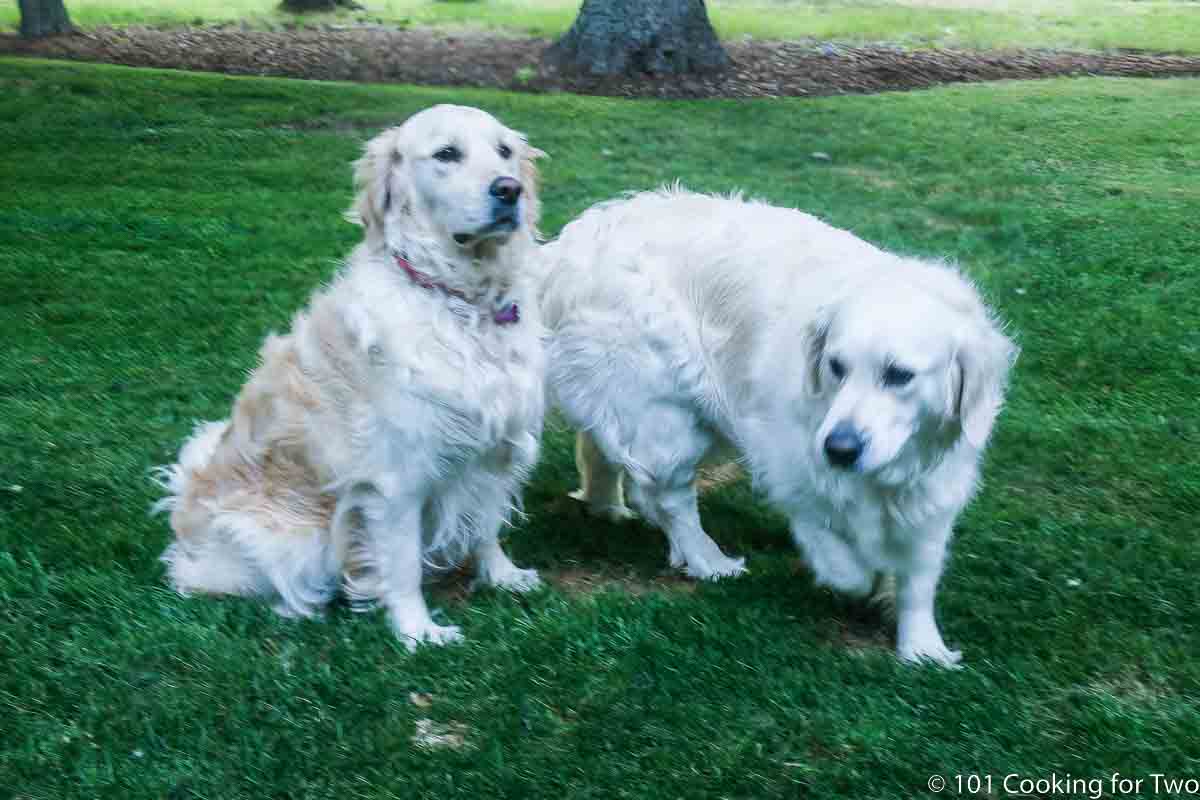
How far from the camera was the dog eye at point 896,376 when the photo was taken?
3.31 meters

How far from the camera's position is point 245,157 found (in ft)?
33.7

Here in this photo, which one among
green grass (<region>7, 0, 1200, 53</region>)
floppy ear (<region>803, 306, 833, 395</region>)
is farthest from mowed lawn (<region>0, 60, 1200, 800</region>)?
green grass (<region>7, 0, 1200, 53</region>)

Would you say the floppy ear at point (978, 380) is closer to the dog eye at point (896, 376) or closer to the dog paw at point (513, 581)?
the dog eye at point (896, 376)

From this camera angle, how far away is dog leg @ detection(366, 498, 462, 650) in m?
3.81

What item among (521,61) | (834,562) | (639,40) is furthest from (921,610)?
(521,61)

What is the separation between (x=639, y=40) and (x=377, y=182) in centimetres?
992

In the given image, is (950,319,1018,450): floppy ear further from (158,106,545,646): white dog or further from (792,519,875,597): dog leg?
(158,106,545,646): white dog

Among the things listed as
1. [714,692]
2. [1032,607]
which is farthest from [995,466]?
[714,692]

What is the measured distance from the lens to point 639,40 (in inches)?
514

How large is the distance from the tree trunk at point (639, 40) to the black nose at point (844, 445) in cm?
1036

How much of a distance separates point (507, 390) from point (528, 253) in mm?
464

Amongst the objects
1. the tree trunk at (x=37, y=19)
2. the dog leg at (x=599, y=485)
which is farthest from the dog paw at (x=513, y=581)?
the tree trunk at (x=37, y=19)

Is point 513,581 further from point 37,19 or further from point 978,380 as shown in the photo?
point 37,19

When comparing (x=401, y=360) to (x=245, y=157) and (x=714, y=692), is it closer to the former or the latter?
(x=714, y=692)
